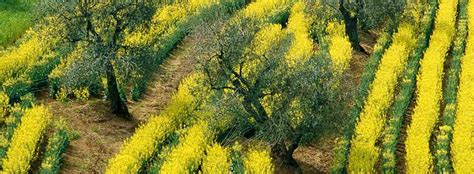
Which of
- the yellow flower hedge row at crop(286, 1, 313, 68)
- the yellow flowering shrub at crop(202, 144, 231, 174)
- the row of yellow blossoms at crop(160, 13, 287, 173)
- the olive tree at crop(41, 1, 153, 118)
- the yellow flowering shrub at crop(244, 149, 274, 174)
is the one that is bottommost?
the yellow flower hedge row at crop(286, 1, 313, 68)

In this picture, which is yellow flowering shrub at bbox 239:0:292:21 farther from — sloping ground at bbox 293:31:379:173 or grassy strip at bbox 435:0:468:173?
sloping ground at bbox 293:31:379:173

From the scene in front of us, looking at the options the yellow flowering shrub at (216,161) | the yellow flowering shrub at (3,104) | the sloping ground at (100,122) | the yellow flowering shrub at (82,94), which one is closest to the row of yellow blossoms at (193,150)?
the yellow flowering shrub at (216,161)

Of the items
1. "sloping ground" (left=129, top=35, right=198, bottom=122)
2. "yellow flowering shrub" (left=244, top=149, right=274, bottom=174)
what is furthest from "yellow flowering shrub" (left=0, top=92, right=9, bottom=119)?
"yellow flowering shrub" (left=244, top=149, right=274, bottom=174)

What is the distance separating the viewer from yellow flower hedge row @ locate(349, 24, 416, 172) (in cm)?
2295

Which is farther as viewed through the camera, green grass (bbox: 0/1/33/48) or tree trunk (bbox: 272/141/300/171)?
green grass (bbox: 0/1/33/48)

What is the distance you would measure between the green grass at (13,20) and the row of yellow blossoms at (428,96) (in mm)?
16774

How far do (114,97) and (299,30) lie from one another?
11.6 metres

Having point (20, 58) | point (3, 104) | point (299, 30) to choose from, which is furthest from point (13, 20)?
point (299, 30)

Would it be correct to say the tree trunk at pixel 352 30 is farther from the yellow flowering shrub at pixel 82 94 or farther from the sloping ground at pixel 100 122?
the yellow flowering shrub at pixel 82 94

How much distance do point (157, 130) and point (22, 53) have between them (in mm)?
8446

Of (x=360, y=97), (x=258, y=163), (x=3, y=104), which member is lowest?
(x=360, y=97)

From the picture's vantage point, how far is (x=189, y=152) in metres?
23.1

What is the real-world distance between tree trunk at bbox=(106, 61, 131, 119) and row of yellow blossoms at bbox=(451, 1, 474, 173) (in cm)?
1167

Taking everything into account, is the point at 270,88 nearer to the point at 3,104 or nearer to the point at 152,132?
the point at 152,132
